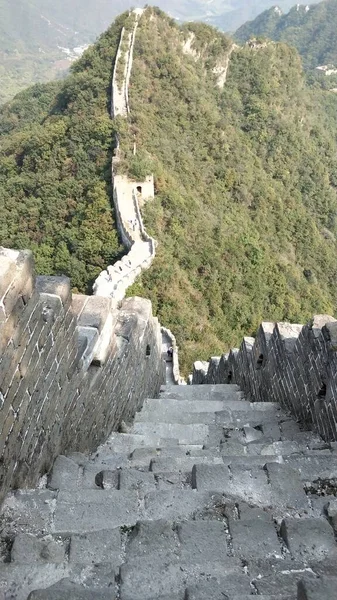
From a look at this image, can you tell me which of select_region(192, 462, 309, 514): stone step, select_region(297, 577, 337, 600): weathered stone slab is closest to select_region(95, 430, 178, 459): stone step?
select_region(192, 462, 309, 514): stone step

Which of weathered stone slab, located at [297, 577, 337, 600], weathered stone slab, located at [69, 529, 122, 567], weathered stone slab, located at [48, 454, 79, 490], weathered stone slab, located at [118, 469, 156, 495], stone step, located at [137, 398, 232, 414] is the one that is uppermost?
weathered stone slab, located at [297, 577, 337, 600]

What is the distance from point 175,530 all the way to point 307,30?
131 meters

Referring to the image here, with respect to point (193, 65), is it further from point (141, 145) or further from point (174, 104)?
point (141, 145)

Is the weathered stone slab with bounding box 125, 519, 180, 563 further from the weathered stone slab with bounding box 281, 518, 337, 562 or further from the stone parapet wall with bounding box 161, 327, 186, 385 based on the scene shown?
the stone parapet wall with bounding box 161, 327, 186, 385

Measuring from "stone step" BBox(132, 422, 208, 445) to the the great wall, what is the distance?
24 mm

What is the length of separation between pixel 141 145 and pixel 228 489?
77.3 ft

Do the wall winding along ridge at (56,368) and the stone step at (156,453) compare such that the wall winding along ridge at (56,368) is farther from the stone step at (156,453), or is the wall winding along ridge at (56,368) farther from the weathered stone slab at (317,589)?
the weathered stone slab at (317,589)

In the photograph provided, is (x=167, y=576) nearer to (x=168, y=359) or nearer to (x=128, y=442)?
(x=128, y=442)

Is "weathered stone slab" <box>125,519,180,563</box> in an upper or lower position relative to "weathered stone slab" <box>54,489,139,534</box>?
upper

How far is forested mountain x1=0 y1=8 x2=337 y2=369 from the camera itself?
21.0 m

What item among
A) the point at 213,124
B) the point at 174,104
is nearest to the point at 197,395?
the point at 174,104

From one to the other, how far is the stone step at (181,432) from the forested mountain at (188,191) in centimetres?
1211

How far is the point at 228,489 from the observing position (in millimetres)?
2930

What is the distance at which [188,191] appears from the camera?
2542 cm
